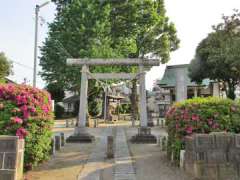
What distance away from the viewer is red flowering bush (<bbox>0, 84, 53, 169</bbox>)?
6.17 meters

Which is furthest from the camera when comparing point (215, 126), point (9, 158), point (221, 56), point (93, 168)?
point (221, 56)

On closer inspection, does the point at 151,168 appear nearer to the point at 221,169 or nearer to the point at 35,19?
the point at 221,169

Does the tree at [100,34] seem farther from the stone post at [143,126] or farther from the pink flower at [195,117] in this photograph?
the pink flower at [195,117]

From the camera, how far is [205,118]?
22.6ft

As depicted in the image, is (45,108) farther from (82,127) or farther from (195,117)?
(82,127)

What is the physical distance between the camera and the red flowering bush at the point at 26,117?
6172 mm

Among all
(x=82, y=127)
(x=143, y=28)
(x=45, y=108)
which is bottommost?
(x=82, y=127)

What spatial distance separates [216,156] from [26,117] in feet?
13.9

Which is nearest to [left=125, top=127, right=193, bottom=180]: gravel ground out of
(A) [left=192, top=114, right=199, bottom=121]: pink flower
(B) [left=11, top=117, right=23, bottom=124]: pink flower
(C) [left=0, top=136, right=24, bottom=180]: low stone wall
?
(A) [left=192, top=114, right=199, bottom=121]: pink flower

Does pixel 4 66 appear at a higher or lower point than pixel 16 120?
higher

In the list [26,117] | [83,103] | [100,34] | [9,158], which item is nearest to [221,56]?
[83,103]

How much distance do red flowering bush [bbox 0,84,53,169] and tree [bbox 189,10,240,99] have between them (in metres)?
11.4

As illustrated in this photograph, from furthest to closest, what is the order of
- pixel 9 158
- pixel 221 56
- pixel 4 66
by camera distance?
1. pixel 4 66
2. pixel 221 56
3. pixel 9 158

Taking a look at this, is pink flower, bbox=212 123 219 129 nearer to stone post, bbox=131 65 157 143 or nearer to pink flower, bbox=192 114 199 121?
pink flower, bbox=192 114 199 121
